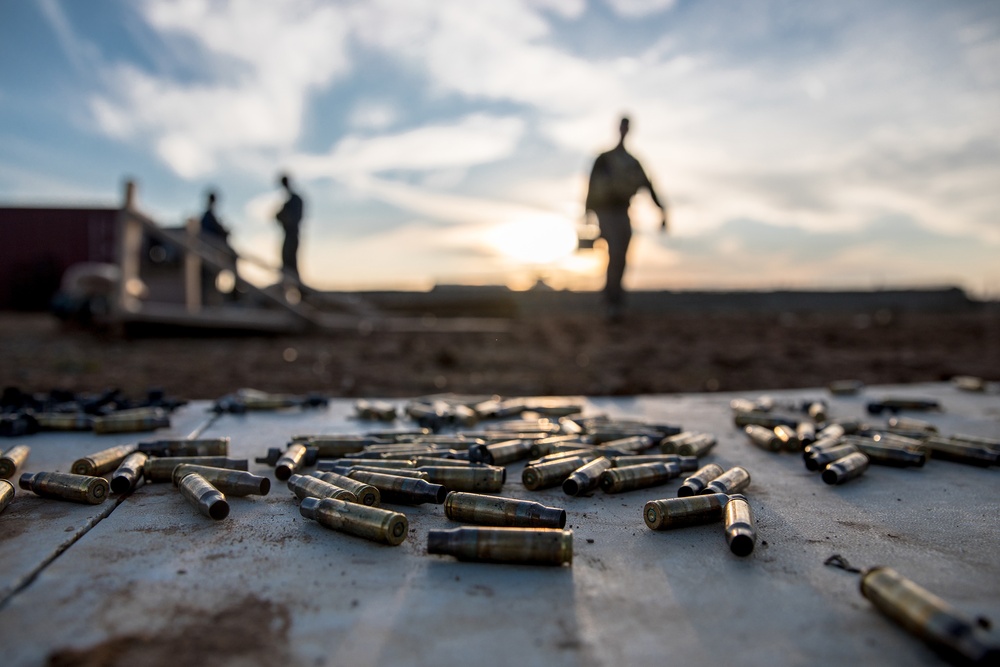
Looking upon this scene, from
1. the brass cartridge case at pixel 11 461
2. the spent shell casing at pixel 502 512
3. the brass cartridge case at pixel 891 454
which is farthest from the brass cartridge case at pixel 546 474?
the brass cartridge case at pixel 11 461

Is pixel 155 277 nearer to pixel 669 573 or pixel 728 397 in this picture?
pixel 728 397

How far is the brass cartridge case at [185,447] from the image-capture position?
13.2 feet

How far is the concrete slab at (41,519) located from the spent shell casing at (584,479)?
7.15 ft

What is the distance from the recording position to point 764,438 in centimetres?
445

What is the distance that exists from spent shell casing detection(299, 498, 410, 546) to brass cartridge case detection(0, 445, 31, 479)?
1955mm

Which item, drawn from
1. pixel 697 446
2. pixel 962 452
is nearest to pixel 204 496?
pixel 697 446

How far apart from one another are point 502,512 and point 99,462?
244 cm

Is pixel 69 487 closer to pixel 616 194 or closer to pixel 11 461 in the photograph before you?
pixel 11 461

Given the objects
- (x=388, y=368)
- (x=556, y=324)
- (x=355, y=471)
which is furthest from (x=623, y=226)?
(x=355, y=471)

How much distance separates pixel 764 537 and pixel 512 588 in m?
1.17

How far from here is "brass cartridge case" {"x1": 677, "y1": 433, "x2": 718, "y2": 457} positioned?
421 centimetres

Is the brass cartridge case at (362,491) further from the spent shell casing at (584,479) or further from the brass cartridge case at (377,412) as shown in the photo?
the brass cartridge case at (377,412)

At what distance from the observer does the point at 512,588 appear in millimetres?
2178

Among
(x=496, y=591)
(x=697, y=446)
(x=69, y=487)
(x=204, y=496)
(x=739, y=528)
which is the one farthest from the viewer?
(x=697, y=446)
